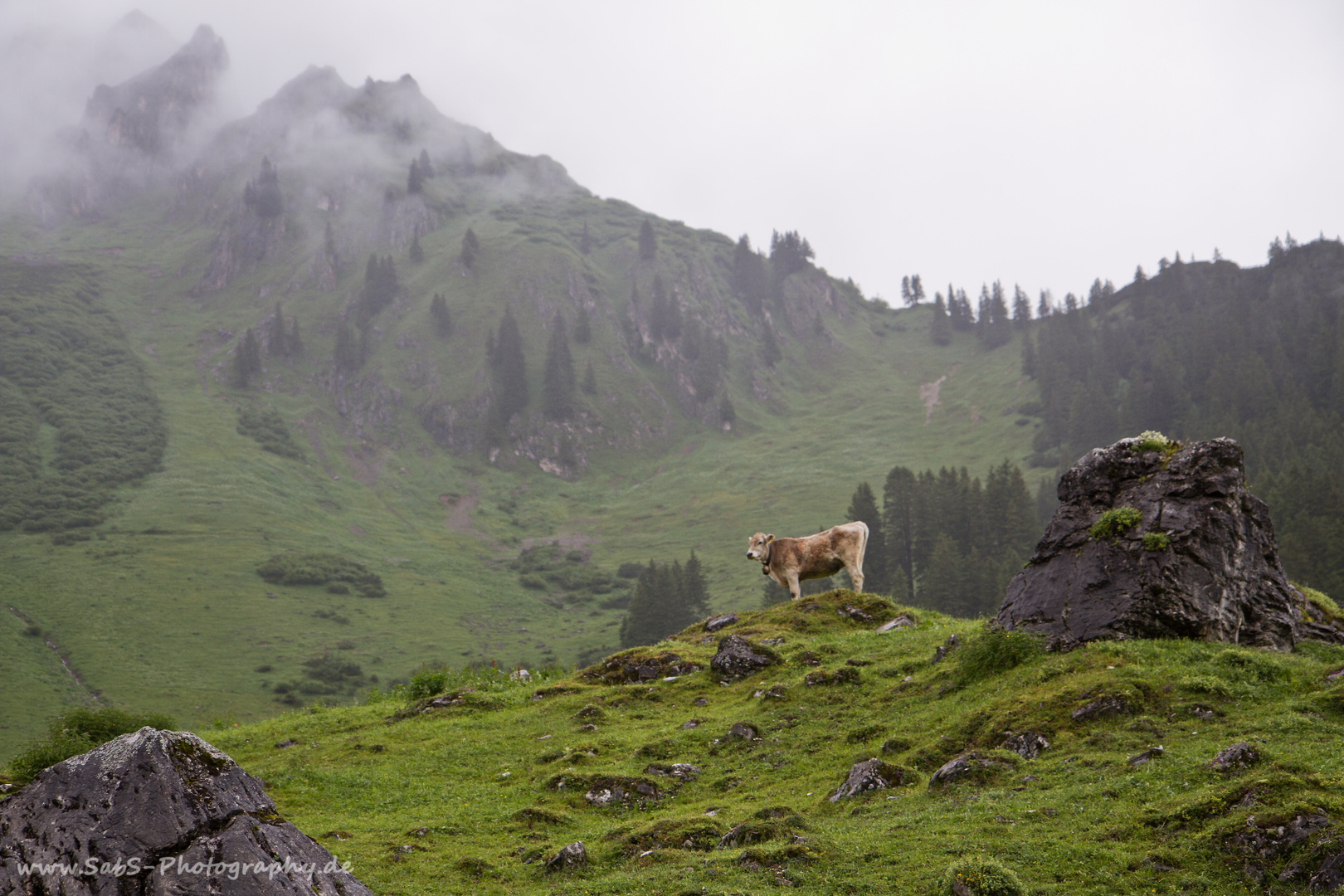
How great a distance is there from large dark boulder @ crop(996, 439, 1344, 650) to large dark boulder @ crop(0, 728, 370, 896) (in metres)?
16.6

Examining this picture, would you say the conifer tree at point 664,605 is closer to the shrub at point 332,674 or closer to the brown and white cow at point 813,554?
the shrub at point 332,674

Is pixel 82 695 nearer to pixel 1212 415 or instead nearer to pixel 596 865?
pixel 596 865

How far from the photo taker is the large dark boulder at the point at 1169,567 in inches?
733

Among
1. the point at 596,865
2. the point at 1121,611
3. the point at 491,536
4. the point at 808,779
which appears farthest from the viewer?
the point at 491,536

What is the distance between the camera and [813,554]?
1278 inches

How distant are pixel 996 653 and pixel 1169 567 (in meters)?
4.28

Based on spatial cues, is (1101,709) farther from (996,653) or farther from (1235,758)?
(996,653)

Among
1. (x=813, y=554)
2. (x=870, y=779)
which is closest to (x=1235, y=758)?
(x=870, y=779)

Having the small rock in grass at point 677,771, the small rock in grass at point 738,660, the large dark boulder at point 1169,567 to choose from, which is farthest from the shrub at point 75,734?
the large dark boulder at point 1169,567

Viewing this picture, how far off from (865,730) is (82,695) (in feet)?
338

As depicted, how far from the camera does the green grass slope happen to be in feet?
37.8

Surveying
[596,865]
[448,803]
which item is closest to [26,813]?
[596,865]

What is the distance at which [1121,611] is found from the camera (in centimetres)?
1881

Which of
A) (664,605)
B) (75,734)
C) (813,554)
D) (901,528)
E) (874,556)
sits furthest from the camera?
(901,528)
